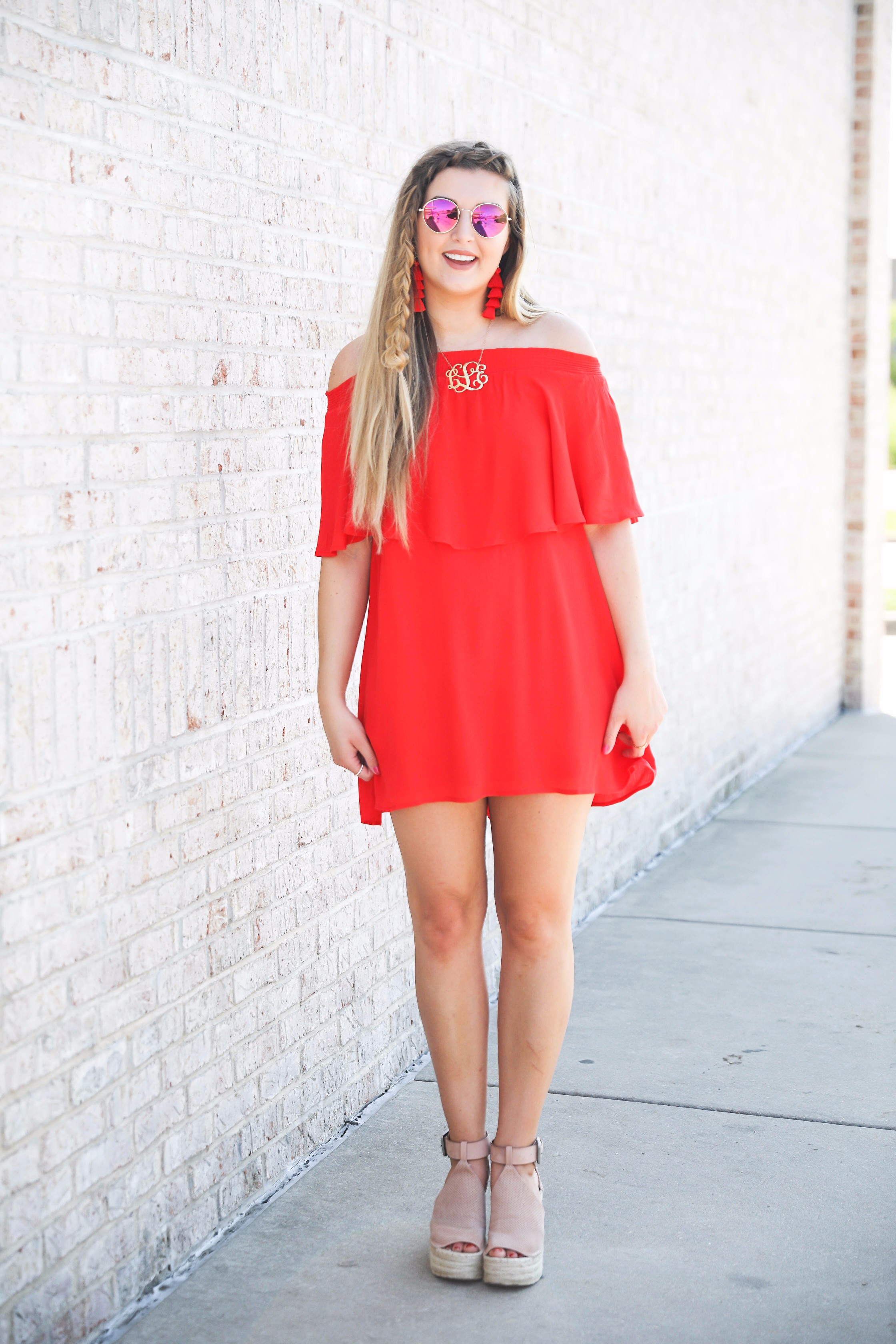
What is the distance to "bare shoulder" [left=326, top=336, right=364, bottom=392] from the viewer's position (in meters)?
2.83

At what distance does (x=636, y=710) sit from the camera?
2.81 m

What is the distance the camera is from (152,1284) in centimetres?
284

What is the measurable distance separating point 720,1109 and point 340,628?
5.28ft

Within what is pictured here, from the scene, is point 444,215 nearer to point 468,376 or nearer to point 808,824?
point 468,376

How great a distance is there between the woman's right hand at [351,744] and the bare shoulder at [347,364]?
2.03 ft

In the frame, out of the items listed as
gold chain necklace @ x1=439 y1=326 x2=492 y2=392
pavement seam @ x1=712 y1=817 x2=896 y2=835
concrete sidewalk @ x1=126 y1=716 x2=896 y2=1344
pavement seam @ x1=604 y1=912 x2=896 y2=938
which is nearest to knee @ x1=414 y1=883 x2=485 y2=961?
concrete sidewalk @ x1=126 y1=716 x2=896 y2=1344

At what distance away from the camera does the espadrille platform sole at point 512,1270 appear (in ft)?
9.26

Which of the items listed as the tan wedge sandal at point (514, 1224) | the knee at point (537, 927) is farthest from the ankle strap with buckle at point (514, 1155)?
the knee at point (537, 927)

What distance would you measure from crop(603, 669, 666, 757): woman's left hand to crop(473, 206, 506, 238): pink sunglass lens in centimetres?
84

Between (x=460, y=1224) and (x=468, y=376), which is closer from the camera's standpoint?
(x=468, y=376)

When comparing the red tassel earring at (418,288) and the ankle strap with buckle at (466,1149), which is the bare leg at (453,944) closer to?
the ankle strap with buckle at (466,1149)

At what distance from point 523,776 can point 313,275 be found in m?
1.37

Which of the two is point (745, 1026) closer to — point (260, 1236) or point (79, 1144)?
point (260, 1236)
